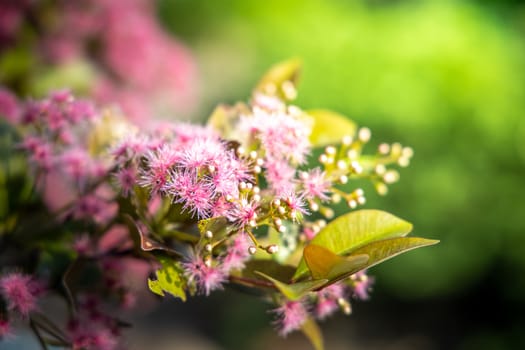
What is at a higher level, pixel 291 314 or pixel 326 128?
pixel 326 128

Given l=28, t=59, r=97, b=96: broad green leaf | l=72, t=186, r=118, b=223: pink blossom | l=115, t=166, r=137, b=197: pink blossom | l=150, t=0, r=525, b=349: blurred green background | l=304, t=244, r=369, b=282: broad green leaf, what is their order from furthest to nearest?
l=150, t=0, r=525, b=349: blurred green background < l=28, t=59, r=97, b=96: broad green leaf < l=72, t=186, r=118, b=223: pink blossom < l=115, t=166, r=137, b=197: pink blossom < l=304, t=244, r=369, b=282: broad green leaf

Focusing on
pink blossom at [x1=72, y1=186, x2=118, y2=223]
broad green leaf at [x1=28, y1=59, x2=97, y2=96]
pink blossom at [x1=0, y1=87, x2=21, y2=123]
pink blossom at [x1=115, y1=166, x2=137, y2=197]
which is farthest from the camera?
broad green leaf at [x1=28, y1=59, x2=97, y2=96]

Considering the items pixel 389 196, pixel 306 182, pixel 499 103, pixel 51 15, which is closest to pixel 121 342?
pixel 306 182

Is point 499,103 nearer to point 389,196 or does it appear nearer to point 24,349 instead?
point 389,196

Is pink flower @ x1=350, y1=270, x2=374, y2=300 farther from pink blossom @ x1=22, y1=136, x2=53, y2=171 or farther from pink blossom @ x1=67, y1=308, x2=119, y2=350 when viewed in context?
pink blossom @ x1=22, y1=136, x2=53, y2=171

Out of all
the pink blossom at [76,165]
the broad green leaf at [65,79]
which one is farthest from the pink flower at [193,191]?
the broad green leaf at [65,79]

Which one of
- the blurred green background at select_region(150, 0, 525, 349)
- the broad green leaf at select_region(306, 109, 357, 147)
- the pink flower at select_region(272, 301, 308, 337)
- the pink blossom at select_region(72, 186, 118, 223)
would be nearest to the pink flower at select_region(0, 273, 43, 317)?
the pink blossom at select_region(72, 186, 118, 223)

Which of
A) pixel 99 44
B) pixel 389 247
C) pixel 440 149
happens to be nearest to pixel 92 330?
pixel 389 247

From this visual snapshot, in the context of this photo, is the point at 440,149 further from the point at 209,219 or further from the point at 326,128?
the point at 209,219
